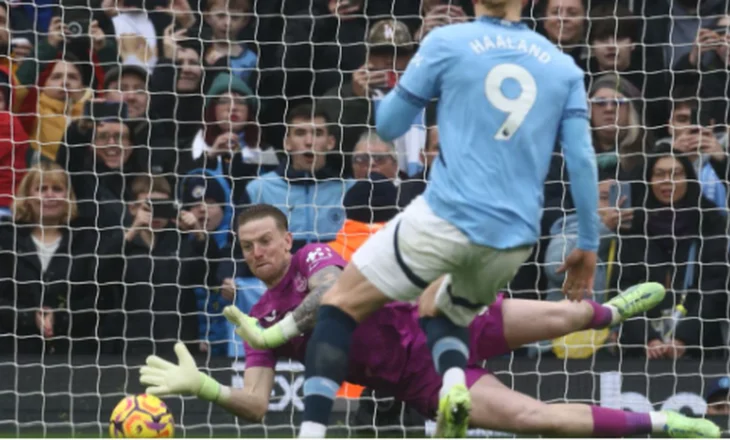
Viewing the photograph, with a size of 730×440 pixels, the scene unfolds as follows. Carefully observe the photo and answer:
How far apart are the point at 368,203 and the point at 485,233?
3.50 meters

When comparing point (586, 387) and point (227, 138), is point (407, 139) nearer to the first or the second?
point (227, 138)

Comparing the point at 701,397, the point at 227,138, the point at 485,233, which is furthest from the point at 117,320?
the point at 485,233

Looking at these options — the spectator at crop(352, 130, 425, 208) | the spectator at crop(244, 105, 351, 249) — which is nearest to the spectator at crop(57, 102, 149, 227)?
the spectator at crop(244, 105, 351, 249)

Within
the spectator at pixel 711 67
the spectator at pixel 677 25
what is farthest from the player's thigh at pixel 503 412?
the spectator at pixel 677 25

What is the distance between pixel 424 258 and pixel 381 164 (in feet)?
12.0

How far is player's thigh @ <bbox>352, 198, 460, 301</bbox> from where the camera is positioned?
6.28m

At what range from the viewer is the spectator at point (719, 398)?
373 inches

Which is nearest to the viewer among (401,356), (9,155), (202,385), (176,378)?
(176,378)

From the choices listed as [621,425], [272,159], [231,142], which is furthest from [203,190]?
[621,425]

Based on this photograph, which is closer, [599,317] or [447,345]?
[447,345]

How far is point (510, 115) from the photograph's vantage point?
6250 millimetres

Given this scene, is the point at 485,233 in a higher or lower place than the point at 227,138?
higher

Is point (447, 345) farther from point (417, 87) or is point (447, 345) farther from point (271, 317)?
point (271, 317)

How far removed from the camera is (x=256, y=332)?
712cm
